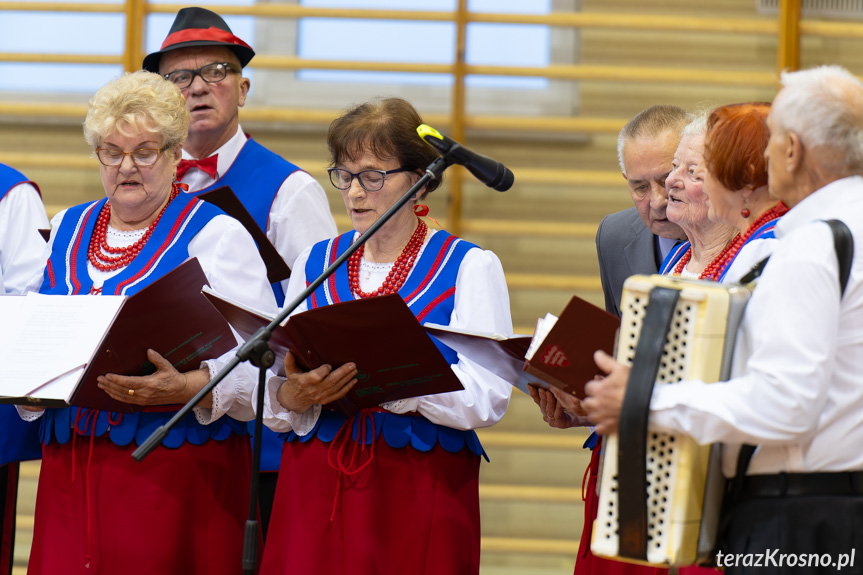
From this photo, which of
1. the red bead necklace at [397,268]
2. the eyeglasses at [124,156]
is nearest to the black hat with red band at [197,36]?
the eyeglasses at [124,156]

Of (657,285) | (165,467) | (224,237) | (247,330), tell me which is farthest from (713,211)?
(165,467)

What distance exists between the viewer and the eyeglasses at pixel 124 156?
98.3 inches

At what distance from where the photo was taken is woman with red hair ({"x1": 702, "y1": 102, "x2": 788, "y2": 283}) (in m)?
1.94

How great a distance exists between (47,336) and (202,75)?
1.29 meters

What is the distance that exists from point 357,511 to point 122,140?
1052mm

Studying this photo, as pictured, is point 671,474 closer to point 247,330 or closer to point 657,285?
point 657,285

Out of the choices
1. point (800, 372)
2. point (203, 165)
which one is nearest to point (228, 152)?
point (203, 165)

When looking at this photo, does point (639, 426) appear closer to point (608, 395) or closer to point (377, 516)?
point (608, 395)

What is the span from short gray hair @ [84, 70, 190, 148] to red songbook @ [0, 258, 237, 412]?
1.46 ft

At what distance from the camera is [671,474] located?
1676mm

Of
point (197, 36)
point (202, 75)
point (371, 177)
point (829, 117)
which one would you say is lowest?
point (371, 177)

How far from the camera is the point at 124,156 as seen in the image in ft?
8.17

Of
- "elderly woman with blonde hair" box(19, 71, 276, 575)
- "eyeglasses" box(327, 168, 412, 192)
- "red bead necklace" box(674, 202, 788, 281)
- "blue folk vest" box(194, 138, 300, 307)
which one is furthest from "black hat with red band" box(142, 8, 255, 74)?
"red bead necklace" box(674, 202, 788, 281)

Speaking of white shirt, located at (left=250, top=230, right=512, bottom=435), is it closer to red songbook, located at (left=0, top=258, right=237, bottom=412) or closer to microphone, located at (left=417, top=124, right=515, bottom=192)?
red songbook, located at (left=0, top=258, right=237, bottom=412)
